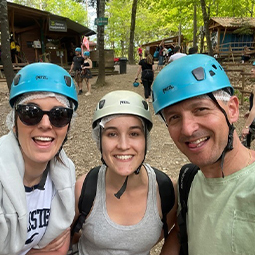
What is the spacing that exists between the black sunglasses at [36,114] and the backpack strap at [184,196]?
45.6 inches

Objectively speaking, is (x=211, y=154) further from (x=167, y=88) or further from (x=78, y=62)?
(x=78, y=62)

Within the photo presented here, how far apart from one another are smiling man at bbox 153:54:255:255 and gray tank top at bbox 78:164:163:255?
1.10 ft

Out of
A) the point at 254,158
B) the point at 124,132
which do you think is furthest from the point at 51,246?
the point at 254,158

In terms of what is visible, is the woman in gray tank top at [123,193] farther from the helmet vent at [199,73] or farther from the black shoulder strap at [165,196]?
the helmet vent at [199,73]

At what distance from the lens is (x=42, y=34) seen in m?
18.9

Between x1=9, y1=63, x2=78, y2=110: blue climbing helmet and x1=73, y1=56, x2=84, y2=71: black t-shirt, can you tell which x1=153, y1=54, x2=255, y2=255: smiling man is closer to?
x1=9, y1=63, x2=78, y2=110: blue climbing helmet

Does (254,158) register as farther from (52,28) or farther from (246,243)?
(52,28)

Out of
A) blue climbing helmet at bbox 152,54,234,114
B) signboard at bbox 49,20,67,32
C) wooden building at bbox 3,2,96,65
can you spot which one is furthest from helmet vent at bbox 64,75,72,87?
signboard at bbox 49,20,67,32

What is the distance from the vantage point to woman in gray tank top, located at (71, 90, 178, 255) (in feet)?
6.41

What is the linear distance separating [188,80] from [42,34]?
66.3 ft

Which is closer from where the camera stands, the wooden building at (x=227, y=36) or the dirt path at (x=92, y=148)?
the dirt path at (x=92, y=148)

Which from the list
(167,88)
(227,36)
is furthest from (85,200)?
(227,36)

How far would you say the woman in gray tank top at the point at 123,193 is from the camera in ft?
6.41

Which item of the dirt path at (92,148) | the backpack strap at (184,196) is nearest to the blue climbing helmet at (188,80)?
the backpack strap at (184,196)
